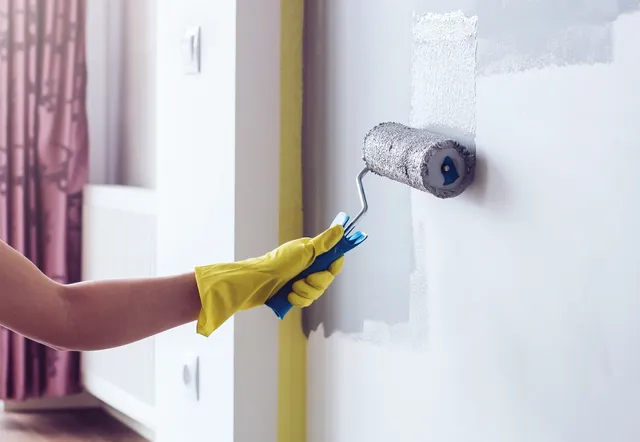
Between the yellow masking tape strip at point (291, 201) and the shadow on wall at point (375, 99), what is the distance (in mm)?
21

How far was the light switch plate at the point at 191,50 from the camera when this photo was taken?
1.77 metres

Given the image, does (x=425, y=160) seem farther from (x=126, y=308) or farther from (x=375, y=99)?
(x=126, y=308)

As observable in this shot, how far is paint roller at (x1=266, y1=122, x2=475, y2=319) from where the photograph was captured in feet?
4.13

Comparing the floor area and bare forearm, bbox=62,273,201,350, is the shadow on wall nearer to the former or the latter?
bare forearm, bbox=62,273,201,350

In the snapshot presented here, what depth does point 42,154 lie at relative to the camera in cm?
290

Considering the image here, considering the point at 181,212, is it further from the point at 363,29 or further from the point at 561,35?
the point at 561,35

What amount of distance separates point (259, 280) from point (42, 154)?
72.1 inches

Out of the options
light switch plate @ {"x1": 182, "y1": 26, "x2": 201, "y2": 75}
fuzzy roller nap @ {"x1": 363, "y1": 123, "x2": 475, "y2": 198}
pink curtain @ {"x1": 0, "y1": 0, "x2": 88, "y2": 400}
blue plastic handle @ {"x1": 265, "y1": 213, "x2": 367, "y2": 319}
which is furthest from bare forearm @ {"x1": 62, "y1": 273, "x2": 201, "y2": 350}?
pink curtain @ {"x1": 0, "y1": 0, "x2": 88, "y2": 400}

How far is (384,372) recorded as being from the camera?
154 centimetres

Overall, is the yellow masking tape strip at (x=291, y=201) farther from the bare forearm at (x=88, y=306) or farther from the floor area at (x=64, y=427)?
the floor area at (x=64, y=427)

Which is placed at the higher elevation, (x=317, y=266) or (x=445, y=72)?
(x=445, y=72)

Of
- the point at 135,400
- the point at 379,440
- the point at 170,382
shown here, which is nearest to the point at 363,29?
the point at 379,440

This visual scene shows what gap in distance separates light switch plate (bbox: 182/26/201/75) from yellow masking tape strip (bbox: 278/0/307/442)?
18cm

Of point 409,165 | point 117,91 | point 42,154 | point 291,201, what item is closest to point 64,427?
point 42,154
